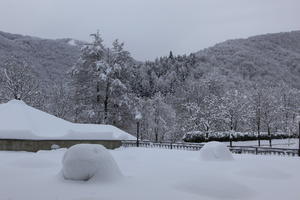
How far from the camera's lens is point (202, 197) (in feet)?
34.0

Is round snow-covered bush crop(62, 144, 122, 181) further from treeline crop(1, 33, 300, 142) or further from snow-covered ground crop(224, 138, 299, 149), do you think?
snow-covered ground crop(224, 138, 299, 149)

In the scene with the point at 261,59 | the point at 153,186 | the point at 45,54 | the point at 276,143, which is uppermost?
the point at 261,59

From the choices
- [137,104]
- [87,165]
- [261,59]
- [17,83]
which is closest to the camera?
[87,165]

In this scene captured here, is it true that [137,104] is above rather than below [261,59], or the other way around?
below

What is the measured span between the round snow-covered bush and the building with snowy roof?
44.0 feet

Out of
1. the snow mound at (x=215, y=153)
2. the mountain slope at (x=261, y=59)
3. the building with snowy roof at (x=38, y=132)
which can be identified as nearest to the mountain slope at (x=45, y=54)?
the mountain slope at (x=261, y=59)

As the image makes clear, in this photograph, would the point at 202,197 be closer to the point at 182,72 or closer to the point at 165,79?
the point at 165,79

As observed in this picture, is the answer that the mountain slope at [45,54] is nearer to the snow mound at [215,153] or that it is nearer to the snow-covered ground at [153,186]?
the snow mound at [215,153]

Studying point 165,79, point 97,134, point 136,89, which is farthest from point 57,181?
point 165,79

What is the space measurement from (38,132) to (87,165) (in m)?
14.7

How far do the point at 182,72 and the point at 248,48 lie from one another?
53.9 meters

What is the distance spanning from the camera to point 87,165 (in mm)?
12234

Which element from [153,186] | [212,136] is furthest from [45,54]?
[153,186]

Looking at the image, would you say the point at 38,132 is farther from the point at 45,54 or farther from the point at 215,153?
the point at 45,54
